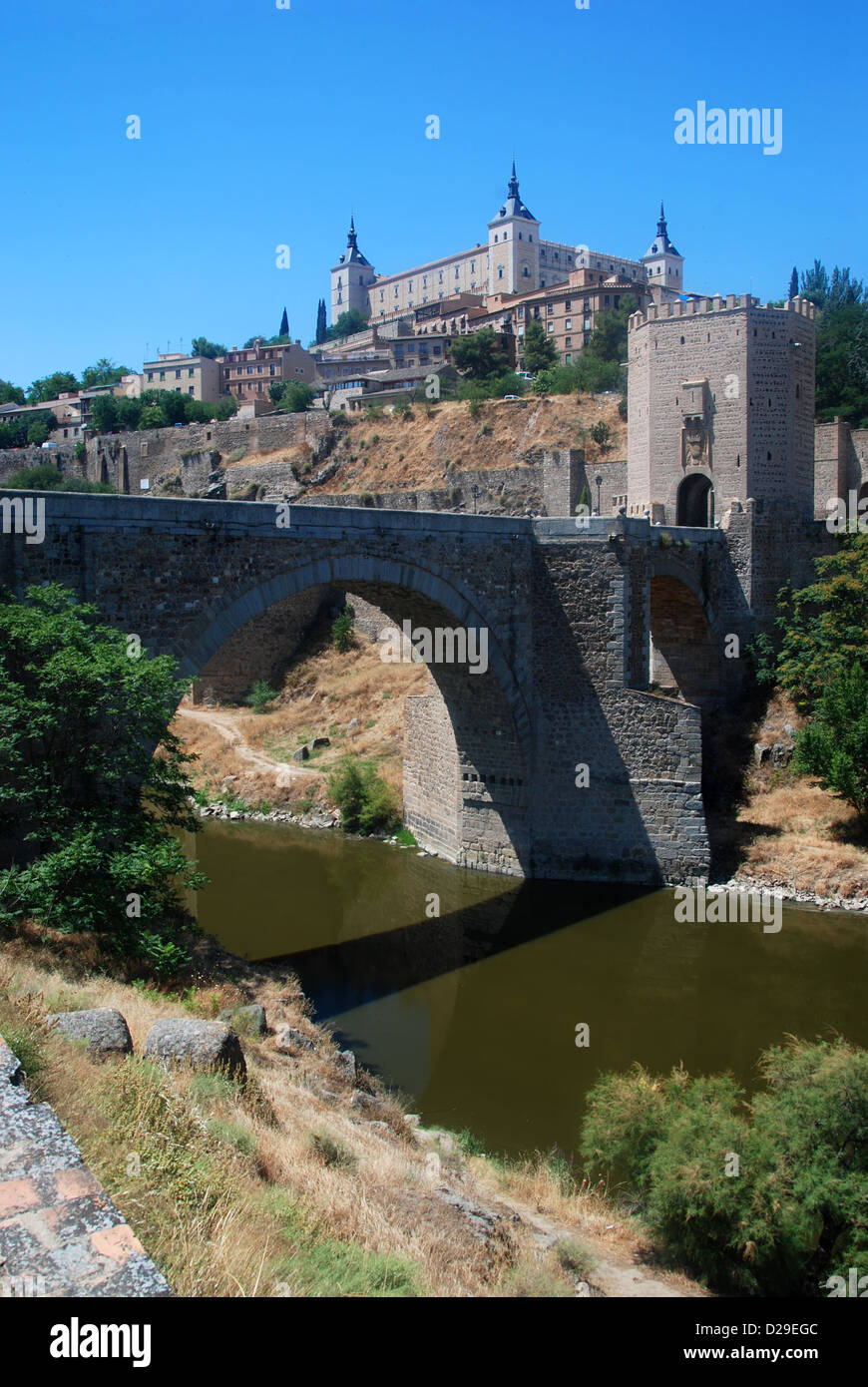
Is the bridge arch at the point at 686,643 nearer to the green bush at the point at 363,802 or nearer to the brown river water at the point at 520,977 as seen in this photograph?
the green bush at the point at 363,802

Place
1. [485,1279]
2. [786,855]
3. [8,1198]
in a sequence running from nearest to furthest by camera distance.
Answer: [8,1198] → [485,1279] → [786,855]

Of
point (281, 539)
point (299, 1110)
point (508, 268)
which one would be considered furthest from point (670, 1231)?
point (508, 268)

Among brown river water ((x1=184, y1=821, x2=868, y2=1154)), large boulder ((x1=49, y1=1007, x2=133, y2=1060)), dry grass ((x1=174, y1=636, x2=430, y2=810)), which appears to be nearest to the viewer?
large boulder ((x1=49, y1=1007, x2=133, y2=1060))

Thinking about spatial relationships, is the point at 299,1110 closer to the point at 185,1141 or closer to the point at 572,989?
the point at 185,1141

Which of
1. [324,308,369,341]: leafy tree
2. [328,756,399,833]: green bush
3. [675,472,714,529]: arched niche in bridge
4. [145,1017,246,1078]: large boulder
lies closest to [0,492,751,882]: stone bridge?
[328,756,399,833]: green bush

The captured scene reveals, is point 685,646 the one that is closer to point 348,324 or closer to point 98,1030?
point 98,1030

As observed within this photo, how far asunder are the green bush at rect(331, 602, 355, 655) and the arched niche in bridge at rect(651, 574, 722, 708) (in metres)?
10.5

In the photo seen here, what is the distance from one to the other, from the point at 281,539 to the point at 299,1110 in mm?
8036

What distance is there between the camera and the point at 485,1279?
5566mm

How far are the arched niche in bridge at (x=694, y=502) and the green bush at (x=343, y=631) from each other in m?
10.6

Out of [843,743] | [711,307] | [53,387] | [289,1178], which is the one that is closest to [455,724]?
[843,743]

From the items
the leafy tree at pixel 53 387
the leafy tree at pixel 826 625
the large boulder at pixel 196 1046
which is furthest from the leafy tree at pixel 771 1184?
the leafy tree at pixel 53 387

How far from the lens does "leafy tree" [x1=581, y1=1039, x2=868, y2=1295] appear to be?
22.4 feet

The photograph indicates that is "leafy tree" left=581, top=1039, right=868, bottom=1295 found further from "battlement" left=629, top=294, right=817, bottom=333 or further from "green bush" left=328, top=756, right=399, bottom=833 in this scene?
"battlement" left=629, top=294, right=817, bottom=333
